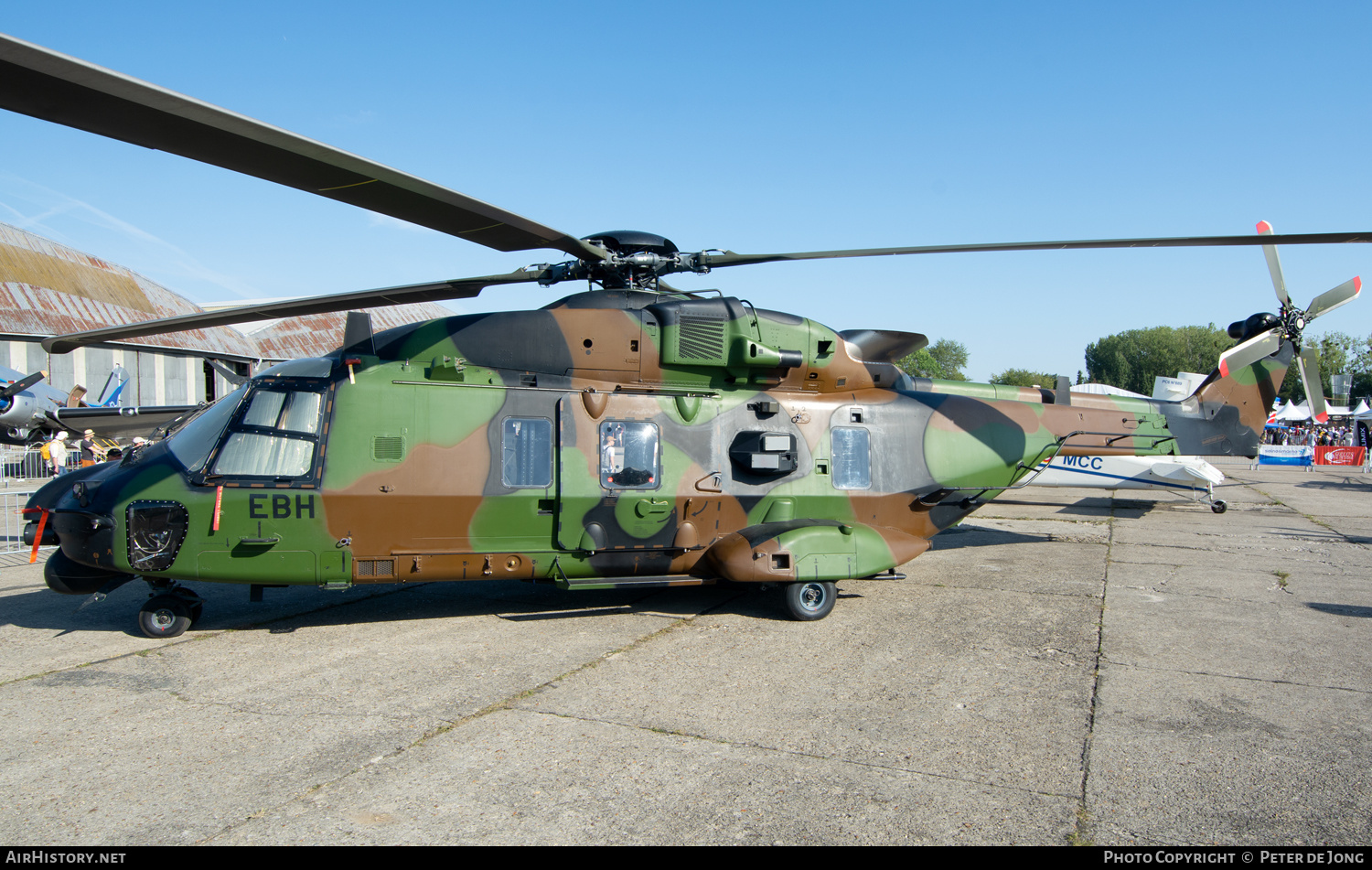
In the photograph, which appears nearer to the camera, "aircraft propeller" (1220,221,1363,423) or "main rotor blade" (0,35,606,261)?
"main rotor blade" (0,35,606,261)

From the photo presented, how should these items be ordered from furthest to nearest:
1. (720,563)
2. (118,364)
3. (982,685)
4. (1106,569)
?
(118,364)
(1106,569)
(720,563)
(982,685)

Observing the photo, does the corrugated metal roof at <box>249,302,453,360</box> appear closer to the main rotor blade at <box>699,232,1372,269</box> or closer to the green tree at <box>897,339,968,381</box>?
the main rotor blade at <box>699,232,1372,269</box>

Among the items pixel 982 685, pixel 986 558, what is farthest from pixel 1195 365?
pixel 982 685

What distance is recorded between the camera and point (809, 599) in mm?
7559

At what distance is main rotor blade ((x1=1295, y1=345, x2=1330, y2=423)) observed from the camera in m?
13.9

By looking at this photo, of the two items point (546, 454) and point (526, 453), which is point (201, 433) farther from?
point (546, 454)

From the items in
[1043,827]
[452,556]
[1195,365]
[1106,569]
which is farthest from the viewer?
[1195,365]

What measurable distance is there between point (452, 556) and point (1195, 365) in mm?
101681

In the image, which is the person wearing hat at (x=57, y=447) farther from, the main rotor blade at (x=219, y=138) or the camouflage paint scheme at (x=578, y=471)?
the main rotor blade at (x=219, y=138)

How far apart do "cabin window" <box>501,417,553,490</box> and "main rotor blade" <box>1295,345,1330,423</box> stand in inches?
536

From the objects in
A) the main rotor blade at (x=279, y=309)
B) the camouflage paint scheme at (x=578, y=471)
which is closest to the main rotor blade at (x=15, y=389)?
the main rotor blade at (x=279, y=309)

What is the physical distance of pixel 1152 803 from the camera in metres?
3.88

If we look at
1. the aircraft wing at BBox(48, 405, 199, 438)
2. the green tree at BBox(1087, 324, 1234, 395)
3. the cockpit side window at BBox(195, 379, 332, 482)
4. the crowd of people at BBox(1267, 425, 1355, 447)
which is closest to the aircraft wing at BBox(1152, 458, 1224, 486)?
the cockpit side window at BBox(195, 379, 332, 482)

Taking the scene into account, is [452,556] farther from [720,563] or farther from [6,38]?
[6,38]
